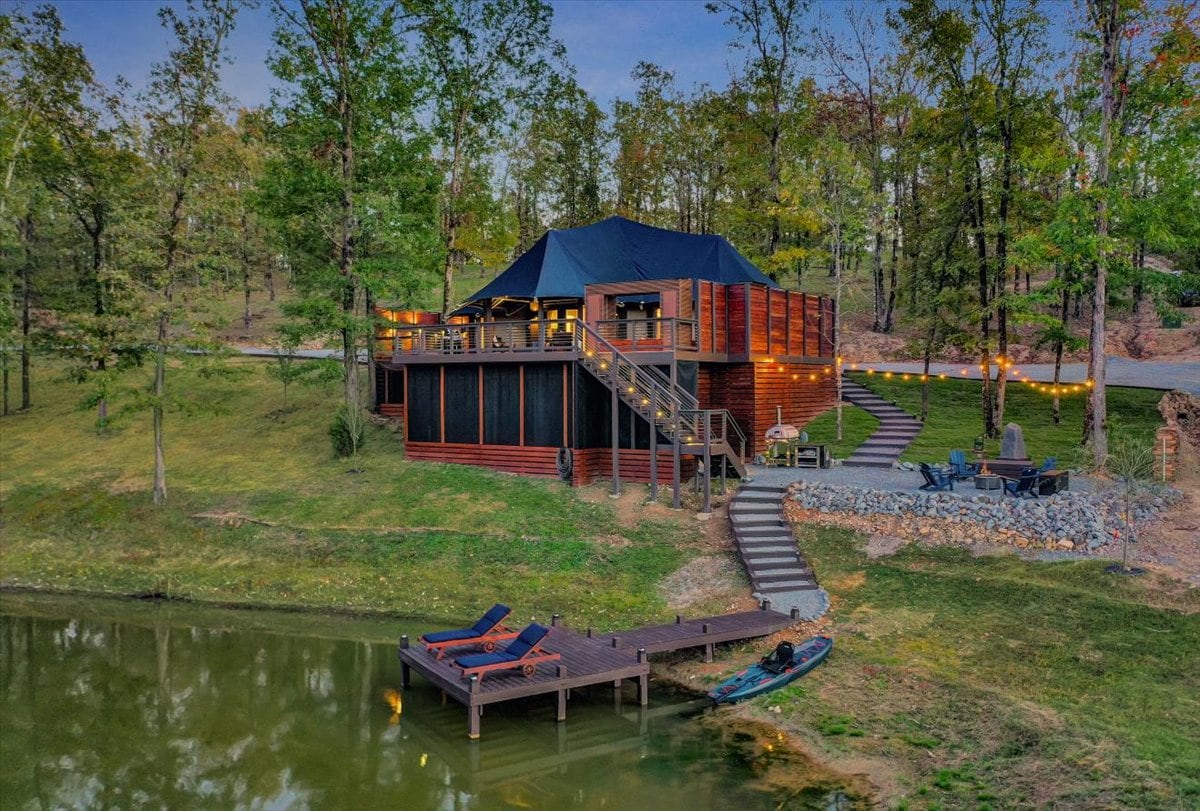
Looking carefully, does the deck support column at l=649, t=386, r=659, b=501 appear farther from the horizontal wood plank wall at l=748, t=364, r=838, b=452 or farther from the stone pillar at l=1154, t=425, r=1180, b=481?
the stone pillar at l=1154, t=425, r=1180, b=481

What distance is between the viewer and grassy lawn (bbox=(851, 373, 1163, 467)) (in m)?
24.2

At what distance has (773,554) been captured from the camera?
59.5ft

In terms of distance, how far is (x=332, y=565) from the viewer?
20.5m

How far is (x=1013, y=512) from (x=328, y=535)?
17.5m

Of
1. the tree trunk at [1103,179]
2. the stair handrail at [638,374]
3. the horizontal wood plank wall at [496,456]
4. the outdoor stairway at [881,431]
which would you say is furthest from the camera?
the horizontal wood plank wall at [496,456]

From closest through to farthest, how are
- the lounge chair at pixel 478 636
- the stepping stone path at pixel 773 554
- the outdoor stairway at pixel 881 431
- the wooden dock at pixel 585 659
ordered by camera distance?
the wooden dock at pixel 585 659, the lounge chair at pixel 478 636, the stepping stone path at pixel 773 554, the outdoor stairway at pixel 881 431

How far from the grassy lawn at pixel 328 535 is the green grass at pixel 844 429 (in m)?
8.24

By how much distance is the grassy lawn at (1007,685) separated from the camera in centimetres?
969

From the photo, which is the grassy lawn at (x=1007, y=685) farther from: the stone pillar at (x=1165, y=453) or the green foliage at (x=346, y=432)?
the green foliage at (x=346, y=432)

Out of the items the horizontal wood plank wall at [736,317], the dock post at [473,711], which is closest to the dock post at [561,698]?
the dock post at [473,711]

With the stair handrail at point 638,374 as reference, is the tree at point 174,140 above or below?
above

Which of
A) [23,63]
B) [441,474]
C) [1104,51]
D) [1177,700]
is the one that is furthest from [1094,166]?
[23,63]

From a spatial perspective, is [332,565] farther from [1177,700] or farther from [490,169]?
[490,169]

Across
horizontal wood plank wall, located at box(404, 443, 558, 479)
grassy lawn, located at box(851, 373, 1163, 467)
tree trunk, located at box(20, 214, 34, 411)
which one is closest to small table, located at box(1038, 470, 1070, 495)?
grassy lawn, located at box(851, 373, 1163, 467)
